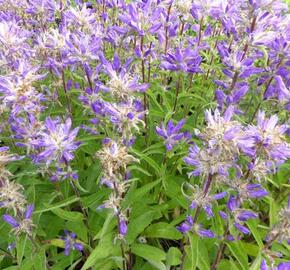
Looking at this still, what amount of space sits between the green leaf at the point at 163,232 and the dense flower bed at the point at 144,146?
0.4 inches

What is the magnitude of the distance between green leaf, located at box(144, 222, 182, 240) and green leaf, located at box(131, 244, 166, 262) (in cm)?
19

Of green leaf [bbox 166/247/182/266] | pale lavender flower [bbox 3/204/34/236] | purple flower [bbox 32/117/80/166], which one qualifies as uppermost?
purple flower [bbox 32/117/80/166]

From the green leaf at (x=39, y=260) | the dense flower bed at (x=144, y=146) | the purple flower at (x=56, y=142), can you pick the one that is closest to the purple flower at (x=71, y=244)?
the dense flower bed at (x=144, y=146)

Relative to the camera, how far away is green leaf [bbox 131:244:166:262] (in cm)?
338

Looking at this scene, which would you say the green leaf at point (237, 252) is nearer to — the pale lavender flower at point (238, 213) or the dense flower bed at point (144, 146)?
the dense flower bed at point (144, 146)

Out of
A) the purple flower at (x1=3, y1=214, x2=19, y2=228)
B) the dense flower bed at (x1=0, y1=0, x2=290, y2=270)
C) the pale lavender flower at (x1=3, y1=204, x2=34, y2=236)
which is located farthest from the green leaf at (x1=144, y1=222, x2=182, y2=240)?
the purple flower at (x1=3, y1=214, x2=19, y2=228)

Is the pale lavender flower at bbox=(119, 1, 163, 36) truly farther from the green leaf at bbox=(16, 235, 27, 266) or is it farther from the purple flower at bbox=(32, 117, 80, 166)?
the green leaf at bbox=(16, 235, 27, 266)

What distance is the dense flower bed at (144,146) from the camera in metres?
2.75

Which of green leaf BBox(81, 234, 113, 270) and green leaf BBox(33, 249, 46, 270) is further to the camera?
green leaf BBox(33, 249, 46, 270)

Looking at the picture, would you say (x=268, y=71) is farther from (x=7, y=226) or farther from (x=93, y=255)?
(x=7, y=226)

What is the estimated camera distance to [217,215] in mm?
3270

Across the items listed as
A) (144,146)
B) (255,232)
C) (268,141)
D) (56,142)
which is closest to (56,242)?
(56,142)

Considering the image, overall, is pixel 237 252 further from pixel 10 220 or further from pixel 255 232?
pixel 10 220

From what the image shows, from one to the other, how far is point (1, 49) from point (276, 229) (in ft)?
8.81
